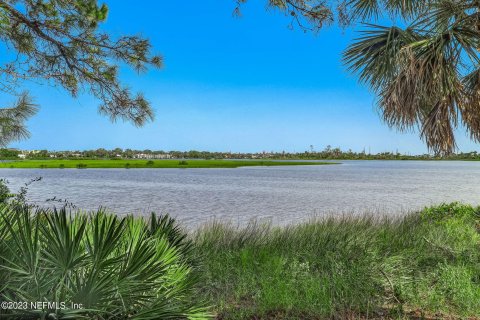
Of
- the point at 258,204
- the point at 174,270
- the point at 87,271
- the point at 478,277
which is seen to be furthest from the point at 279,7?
the point at 258,204

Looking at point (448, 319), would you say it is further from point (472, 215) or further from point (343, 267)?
point (472, 215)

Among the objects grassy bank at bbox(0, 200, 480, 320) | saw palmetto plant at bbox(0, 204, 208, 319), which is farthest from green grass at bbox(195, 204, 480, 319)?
saw palmetto plant at bbox(0, 204, 208, 319)

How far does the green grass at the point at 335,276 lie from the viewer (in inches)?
204

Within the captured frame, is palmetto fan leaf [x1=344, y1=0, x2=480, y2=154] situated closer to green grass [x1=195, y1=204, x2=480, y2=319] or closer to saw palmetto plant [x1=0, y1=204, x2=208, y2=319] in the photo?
green grass [x1=195, y1=204, x2=480, y2=319]

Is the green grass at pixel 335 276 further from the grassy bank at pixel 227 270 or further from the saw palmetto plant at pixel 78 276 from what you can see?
the saw palmetto plant at pixel 78 276

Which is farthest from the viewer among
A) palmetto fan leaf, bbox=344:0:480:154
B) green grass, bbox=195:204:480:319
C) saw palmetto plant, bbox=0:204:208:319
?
palmetto fan leaf, bbox=344:0:480:154

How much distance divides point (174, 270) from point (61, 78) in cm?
598

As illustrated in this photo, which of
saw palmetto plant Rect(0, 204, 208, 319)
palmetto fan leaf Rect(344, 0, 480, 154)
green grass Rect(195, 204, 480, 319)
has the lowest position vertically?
green grass Rect(195, 204, 480, 319)

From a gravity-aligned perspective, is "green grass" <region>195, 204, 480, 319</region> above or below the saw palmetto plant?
below

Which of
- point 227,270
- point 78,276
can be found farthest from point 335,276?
point 78,276

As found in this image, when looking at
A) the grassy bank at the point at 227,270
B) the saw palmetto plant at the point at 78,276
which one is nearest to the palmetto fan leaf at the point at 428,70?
the grassy bank at the point at 227,270

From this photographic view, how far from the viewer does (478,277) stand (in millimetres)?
6973

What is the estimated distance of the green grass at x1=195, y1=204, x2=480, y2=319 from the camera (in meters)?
5.18

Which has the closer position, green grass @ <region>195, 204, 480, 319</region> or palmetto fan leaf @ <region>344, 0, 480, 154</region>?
green grass @ <region>195, 204, 480, 319</region>
